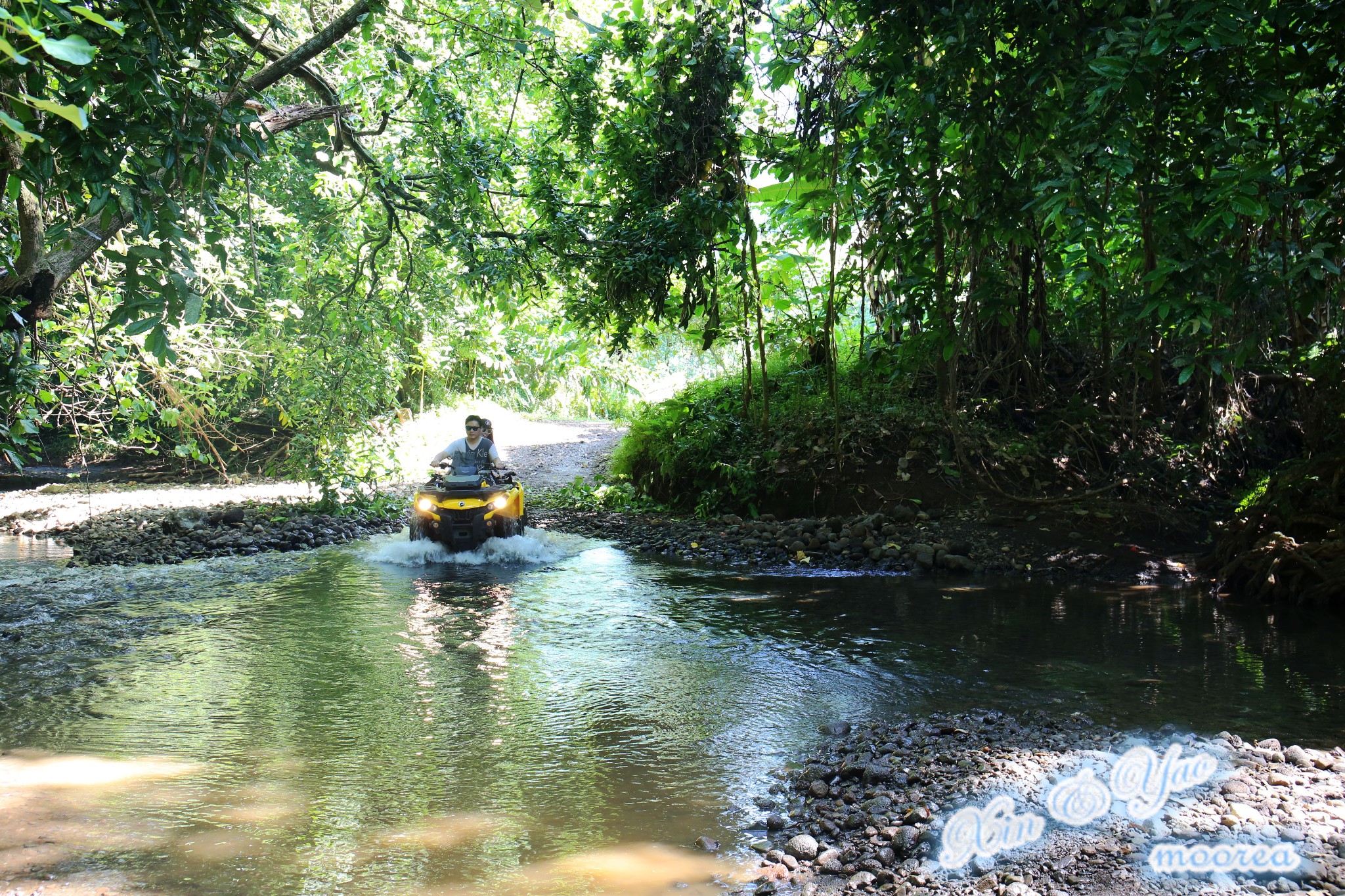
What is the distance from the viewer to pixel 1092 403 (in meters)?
11.2

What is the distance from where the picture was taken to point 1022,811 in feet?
11.8

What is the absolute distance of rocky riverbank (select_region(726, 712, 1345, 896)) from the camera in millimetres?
3125

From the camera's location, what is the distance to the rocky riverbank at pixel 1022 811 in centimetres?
312

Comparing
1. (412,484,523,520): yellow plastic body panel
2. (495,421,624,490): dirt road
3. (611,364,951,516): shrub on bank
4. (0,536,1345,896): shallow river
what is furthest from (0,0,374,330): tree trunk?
(495,421,624,490): dirt road

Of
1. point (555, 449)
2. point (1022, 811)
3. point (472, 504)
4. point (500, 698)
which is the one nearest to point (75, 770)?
point (500, 698)

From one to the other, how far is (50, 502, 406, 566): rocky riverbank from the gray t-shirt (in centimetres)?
227

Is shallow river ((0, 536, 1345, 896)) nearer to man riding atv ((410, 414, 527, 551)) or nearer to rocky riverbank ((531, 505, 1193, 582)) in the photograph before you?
rocky riverbank ((531, 505, 1193, 582))

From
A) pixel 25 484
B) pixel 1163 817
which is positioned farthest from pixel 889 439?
pixel 25 484

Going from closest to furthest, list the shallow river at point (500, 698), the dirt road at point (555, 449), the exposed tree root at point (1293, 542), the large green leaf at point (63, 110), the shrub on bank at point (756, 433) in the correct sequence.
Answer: the large green leaf at point (63, 110), the shallow river at point (500, 698), the exposed tree root at point (1293, 542), the shrub on bank at point (756, 433), the dirt road at point (555, 449)

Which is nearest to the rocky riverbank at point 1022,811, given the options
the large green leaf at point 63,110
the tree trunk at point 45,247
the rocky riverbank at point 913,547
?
the large green leaf at point 63,110

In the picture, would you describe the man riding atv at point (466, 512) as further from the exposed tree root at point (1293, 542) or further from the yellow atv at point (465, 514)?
the exposed tree root at point (1293, 542)

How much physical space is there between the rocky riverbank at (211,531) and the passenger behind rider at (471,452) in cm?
224
